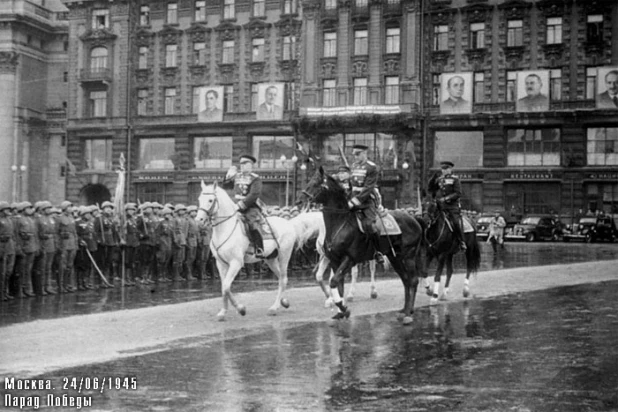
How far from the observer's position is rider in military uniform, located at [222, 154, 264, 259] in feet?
50.2

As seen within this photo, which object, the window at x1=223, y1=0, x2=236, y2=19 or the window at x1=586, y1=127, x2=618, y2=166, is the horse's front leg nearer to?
the window at x1=586, y1=127, x2=618, y2=166

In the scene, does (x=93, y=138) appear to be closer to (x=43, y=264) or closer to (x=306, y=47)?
(x=306, y=47)

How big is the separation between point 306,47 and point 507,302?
139 ft

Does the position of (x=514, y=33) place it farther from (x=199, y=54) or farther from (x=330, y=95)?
(x=199, y=54)

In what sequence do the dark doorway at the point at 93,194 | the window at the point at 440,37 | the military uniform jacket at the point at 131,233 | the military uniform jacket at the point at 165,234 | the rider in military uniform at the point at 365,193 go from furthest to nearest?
the dark doorway at the point at 93,194 < the window at the point at 440,37 < the military uniform jacket at the point at 165,234 < the military uniform jacket at the point at 131,233 < the rider in military uniform at the point at 365,193

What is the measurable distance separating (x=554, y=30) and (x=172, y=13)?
88.0 feet

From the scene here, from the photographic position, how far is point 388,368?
991 cm

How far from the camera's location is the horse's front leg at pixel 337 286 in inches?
551

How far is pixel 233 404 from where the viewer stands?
8008 millimetres

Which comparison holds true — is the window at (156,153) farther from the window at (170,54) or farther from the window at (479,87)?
the window at (479,87)

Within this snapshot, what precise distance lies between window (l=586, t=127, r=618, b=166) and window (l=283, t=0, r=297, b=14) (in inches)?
840

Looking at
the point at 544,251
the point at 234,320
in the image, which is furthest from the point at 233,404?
the point at 544,251

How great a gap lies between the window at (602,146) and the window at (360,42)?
15578mm

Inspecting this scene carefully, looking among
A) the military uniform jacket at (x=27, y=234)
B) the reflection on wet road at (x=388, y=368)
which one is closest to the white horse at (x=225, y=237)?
the reflection on wet road at (x=388, y=368)
